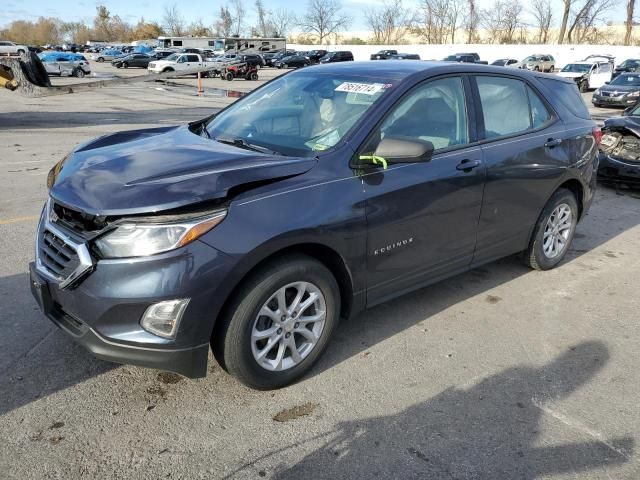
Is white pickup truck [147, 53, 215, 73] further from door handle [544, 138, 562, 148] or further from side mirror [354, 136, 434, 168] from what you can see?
side mirror [354, 136, 434, 168]

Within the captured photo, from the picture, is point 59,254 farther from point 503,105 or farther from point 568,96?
point 568,96

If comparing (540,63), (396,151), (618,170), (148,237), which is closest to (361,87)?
(396,151)

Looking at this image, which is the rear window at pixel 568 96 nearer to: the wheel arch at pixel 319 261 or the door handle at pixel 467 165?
the door handle at pixel 467 165

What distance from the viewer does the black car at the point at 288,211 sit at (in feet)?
8.80

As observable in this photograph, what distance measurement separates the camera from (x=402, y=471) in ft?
8.54

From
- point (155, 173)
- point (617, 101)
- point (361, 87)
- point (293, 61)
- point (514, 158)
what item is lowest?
point (617, 101)

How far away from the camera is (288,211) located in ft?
9.64

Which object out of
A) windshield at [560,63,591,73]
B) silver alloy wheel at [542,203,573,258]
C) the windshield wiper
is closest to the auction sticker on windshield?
the windshield wiper

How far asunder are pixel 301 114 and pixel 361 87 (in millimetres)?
442

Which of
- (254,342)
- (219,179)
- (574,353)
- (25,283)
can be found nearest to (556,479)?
(574,353)

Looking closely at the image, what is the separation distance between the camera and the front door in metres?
3.41

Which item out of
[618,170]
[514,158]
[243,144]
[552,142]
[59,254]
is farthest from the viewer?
[618,170]

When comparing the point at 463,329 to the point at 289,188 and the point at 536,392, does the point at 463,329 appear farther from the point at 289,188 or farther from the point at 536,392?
the point at 289,188

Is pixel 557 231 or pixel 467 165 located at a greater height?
pixel 467 165
